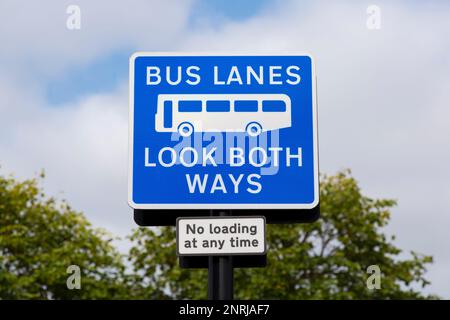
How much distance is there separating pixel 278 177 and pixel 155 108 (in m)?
1.31

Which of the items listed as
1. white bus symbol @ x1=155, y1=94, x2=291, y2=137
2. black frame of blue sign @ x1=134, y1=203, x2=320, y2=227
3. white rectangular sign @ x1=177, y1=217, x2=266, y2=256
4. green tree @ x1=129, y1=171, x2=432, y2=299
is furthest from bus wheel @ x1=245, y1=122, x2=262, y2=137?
green tree @ x1=129, y1=171, x2=432, y2=299

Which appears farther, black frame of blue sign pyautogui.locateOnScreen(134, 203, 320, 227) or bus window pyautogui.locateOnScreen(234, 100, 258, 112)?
bus window pyautogui.locateOnScreen(234, 100, 258, 112)

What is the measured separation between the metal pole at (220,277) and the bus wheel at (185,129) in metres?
1.16

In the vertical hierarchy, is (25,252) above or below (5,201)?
below

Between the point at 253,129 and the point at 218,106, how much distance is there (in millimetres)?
399

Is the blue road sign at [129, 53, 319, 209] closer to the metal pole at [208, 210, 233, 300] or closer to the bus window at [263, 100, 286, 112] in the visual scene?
the bus window at [263, 100, 286, 112]

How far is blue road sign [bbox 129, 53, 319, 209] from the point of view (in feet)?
23.7

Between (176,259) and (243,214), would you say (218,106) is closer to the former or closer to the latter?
(243,214)

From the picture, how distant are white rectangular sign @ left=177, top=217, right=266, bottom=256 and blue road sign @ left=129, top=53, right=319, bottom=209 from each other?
0.76 ft

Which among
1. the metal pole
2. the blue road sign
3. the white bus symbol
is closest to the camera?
the metal pole

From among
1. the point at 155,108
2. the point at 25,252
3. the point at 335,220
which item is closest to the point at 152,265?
the point at 25,252

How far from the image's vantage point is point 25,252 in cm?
3547

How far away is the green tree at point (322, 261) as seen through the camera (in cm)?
3369

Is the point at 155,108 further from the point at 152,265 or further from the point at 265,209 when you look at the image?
the point at 152,265
